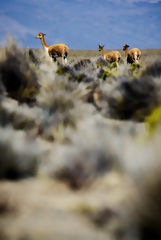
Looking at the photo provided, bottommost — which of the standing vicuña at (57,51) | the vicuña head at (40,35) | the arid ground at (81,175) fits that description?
the arid ground at (81,175)

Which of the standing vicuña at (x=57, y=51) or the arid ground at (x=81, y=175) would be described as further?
the standing vicuña at (x=57, y=51)

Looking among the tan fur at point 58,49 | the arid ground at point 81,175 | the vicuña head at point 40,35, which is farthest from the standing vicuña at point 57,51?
the arid ground at point 81,175

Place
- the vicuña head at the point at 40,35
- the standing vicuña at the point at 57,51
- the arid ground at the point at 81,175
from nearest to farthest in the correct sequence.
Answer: the arid ground at the point at 81,175 → the standing vicuña at the point at 57,51 → the vicuña head at the point at 40,35

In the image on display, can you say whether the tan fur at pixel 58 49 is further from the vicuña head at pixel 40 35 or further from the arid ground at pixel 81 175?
the arid ground at pixel 81 175

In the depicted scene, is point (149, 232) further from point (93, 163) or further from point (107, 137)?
point (107, 137)

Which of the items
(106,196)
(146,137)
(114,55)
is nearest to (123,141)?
(106,196)

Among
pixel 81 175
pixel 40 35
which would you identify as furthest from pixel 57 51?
pixel 81 175

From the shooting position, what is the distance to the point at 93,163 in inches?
52.9

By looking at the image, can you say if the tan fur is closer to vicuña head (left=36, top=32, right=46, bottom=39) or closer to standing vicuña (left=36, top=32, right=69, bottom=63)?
standing vicuña (left=36, top=32, right=69, bottom=63)

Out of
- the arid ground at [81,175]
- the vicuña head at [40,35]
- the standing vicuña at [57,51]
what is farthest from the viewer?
the vicuña head at [40,35]

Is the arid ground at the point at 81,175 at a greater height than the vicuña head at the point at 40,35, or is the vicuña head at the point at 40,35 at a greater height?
the vicuña head at the point at 40,35

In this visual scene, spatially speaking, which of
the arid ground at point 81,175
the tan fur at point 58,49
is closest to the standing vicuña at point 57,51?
the tan fur at point 58,49

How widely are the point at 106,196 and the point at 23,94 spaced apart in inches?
88.2

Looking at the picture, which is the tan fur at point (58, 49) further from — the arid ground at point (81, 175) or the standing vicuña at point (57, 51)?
the arid ground at point (81, 175)
